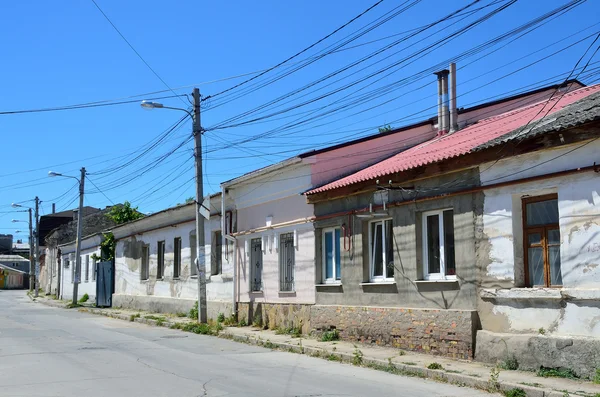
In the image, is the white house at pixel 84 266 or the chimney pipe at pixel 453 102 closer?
the chimney pipe at pixel 453 102

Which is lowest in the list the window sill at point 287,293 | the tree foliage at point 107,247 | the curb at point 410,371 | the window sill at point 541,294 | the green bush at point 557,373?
the curb at point 410,371

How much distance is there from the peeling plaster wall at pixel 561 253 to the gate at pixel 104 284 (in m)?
25.3

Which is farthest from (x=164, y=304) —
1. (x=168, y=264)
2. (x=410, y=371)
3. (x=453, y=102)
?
(x=410, y=371)

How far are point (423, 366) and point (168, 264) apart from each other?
17.1 metres

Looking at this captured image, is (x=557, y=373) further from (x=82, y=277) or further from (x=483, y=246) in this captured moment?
(x=82, y=277)

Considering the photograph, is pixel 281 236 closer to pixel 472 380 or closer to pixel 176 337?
pixel 176 337

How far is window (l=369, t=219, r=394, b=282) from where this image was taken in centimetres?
1466

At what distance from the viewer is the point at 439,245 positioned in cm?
1338

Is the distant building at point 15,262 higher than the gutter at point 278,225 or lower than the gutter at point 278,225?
lower

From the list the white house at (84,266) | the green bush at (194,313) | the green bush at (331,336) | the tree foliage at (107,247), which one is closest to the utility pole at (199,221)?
the green bush at (194,313)

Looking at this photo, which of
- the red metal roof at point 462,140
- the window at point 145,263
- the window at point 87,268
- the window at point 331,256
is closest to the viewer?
the red metal roof at point 462,140

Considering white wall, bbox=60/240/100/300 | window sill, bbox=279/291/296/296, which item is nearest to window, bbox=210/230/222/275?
window sill, bbox=279/291/296/296

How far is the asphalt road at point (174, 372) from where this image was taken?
925cm

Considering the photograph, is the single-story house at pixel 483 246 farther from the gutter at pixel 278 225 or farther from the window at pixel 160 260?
the window at pixel 160 260
